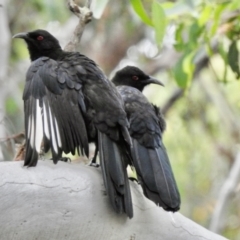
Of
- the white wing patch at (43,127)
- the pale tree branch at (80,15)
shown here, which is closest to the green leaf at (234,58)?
the pale tree branch at (80,15)

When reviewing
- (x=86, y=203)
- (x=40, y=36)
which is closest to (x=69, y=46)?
(x=40, y=36)

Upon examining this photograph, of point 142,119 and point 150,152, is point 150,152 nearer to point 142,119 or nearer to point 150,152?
point 150,152

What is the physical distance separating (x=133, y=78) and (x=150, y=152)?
152 cm

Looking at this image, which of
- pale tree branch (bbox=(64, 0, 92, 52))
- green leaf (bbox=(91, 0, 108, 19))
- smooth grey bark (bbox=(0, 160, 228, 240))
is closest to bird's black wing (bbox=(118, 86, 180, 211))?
smooth grey bark (bbox=(0, 160, 228, 240))

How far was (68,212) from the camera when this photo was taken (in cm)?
346

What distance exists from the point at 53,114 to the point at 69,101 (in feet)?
0.37

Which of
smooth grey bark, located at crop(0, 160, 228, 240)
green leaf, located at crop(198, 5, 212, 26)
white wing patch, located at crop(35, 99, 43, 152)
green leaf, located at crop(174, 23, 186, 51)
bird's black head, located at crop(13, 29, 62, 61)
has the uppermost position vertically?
green leaf, located at crop(198, 5, 212, 26)

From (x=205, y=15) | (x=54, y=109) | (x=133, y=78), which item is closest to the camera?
(x=54, y=109)

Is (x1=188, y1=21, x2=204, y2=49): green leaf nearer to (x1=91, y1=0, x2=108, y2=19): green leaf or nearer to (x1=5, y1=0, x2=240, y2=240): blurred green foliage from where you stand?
(x1=91, y1=0, x2=108, y2=19): green leaf

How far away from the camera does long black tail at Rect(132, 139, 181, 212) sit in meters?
3.65

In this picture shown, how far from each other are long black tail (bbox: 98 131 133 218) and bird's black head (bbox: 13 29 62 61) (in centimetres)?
106

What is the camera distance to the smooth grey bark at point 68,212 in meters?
3.38

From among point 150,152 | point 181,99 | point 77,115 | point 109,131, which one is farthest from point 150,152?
point 181,99

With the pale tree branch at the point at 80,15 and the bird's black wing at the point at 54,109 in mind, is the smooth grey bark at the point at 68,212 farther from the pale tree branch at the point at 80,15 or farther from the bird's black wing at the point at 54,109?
the pale tree branch at the point at 80,15
